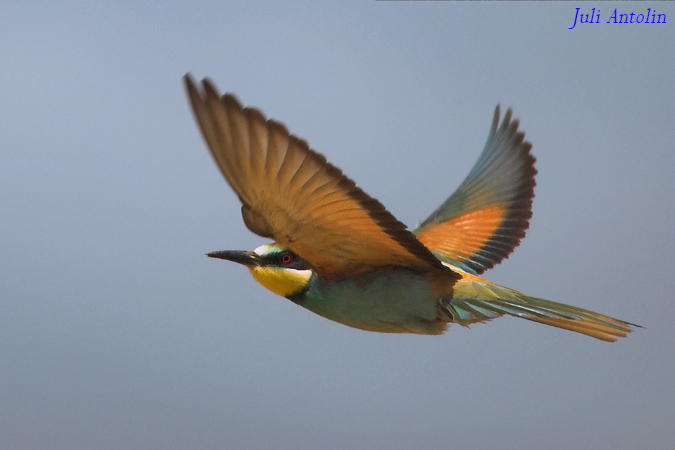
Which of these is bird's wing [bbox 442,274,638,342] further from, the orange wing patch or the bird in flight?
the orange wing patch

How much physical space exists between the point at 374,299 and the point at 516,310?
0.60ft

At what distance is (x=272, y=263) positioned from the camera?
2.87ft

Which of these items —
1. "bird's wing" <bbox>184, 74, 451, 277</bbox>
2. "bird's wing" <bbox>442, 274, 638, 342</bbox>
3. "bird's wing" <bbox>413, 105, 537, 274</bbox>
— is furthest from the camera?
"bird's wing" <bbox>413, 105, 537, 274</bbox>

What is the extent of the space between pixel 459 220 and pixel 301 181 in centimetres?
65

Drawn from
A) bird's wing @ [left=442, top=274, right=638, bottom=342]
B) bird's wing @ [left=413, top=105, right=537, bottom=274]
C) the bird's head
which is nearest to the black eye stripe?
the bird's head

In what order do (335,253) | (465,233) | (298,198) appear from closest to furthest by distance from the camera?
(298,198) < (335,253) < (465,233)

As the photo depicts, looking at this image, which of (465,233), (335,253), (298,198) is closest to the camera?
(298,198)

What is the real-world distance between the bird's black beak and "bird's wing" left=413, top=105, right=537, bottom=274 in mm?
414

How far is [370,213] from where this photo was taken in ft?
2.48

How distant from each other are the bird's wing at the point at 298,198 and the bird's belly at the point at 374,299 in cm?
2

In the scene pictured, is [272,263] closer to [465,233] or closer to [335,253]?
[335,253]

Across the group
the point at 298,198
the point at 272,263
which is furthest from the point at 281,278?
the point at 298,198

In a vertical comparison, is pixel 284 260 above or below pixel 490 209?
below

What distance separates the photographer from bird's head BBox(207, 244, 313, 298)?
34.3 inches
